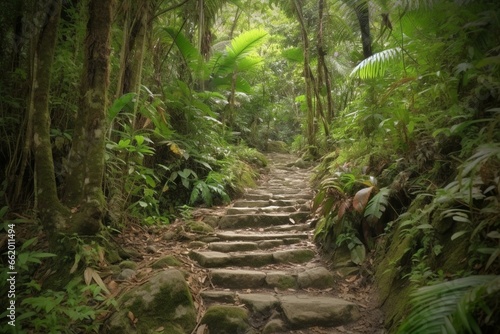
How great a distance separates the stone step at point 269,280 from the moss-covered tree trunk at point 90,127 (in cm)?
142

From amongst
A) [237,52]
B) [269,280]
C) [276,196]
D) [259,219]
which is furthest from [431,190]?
[237,52]

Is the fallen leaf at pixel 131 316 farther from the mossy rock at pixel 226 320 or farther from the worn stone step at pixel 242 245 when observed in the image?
the worn stone step at pixel 242 245

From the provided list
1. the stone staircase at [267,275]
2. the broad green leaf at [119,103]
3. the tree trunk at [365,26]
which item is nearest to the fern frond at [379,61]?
the tree trunk at [365,26]

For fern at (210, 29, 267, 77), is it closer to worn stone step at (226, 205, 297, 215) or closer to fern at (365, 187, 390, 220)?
worn stone step at (226, 205, 297, 215)

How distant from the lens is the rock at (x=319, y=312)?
8.91 feet

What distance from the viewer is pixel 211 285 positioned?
10.8ft

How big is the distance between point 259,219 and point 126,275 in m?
2.44

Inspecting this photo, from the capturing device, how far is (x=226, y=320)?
271 centimetres

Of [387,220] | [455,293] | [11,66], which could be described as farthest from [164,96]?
[455,293]

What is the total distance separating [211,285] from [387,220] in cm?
211

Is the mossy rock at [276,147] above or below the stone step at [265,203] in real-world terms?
above

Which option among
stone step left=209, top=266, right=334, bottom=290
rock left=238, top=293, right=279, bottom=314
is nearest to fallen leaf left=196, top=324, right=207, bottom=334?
rock left=238, top=293, right=279, bottom=314

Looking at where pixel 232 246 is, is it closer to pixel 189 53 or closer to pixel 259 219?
pixel 259 219

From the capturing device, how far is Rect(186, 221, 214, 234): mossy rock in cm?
438
